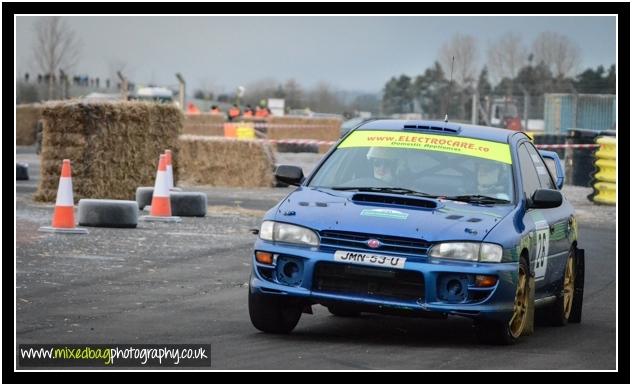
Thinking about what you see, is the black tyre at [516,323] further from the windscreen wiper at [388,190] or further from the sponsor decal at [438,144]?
the sponsor decal at [438,144]

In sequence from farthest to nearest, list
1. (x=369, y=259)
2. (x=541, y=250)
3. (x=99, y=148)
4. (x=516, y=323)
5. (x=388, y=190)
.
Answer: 1. (x=99, y=148)
2. (x=541, y=250)
3. (x=388, y=190)
4. (x=516, y=323)
5. (x=369, y=259)

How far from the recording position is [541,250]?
403 inches

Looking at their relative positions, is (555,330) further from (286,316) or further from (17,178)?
(17,178)

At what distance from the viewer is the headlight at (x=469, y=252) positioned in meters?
9.09

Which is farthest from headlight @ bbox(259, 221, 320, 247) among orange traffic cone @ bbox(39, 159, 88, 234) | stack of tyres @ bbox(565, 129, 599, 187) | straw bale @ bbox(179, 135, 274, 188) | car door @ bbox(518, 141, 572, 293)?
stack of tyres @ bbox(565, 129, 599, 187)

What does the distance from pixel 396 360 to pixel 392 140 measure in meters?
2.50

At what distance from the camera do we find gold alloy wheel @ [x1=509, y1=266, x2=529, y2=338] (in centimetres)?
964

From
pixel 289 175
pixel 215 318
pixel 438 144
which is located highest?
pixel 438 144

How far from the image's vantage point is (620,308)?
1245 cm

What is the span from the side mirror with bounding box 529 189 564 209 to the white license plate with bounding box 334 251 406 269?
4.86ft

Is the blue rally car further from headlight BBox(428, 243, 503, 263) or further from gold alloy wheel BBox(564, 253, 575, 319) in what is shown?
gold alloy wheel BBox(564, 253, 575, 319)

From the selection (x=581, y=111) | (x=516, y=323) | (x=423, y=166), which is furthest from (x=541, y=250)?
(x=581, y=111)

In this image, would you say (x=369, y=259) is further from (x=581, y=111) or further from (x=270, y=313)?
(x=581, y=111)

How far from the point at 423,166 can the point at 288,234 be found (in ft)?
4.74
